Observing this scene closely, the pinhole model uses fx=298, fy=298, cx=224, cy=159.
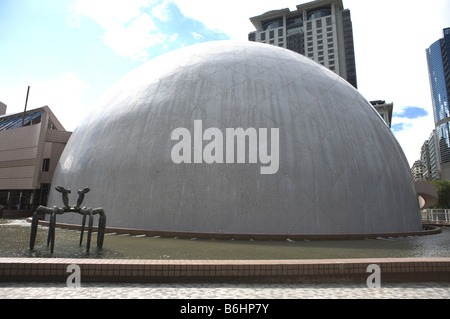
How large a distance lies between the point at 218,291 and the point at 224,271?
1.51 feet

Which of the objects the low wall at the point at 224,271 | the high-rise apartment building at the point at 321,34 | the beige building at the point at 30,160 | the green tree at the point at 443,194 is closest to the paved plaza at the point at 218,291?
the low wall at the point at 224,271

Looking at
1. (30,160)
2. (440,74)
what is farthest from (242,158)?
(440,74)

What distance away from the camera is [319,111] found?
11586mm

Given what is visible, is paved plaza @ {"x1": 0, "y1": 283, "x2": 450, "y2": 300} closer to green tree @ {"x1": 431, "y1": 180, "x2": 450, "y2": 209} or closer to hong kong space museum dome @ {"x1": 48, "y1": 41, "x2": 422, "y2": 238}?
hong kong space museum dome @ {"x1": 48, "y1": 41, "x2": 422, "y2": 238}

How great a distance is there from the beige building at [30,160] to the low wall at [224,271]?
1574 centimetres

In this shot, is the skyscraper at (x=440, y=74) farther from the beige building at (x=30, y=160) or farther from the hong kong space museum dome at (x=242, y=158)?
the beige building at (x=30, y=160)

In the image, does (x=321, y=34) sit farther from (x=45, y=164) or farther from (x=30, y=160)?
(x=30, y=160)

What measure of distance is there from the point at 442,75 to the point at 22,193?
652ft

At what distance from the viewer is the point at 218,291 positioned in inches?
173

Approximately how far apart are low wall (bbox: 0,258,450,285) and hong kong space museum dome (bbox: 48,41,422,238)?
459cm

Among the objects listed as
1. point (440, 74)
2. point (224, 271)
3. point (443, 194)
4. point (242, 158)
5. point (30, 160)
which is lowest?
point (224, 271)

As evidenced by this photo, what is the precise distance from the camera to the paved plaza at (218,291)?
4.11 metres
